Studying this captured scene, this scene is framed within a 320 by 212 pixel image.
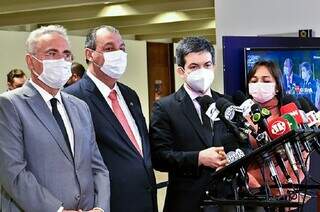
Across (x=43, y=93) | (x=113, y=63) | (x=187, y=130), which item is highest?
(x=113, y=63)

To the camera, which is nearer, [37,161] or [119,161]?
[37,161]

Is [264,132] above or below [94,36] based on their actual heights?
below

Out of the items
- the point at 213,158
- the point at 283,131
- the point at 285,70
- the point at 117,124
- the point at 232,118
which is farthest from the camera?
the point at 285,70

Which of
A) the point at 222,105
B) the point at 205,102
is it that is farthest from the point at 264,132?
the point at 205,102

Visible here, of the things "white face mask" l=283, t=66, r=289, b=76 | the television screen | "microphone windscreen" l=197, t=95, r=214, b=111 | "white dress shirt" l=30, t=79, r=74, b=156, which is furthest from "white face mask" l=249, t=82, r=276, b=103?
"white face mask" l=283, t=66, r=289, b=76

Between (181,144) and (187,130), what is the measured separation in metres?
0.08

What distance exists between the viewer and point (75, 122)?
7.89 feet

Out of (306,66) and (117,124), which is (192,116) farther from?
(306,66)

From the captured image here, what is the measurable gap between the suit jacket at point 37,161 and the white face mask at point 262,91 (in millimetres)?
976

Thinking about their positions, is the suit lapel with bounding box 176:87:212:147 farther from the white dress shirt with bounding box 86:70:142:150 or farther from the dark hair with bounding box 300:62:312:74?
the dark hair with bounding box 300:62:312:74

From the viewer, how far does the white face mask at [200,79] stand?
9.03 feet

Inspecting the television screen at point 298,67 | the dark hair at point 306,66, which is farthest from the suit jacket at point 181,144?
the dark hair at point 306,66

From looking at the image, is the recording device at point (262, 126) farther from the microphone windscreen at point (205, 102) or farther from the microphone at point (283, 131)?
the microphone windscreen at point (205, 102)

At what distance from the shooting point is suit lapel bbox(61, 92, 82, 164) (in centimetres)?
234
